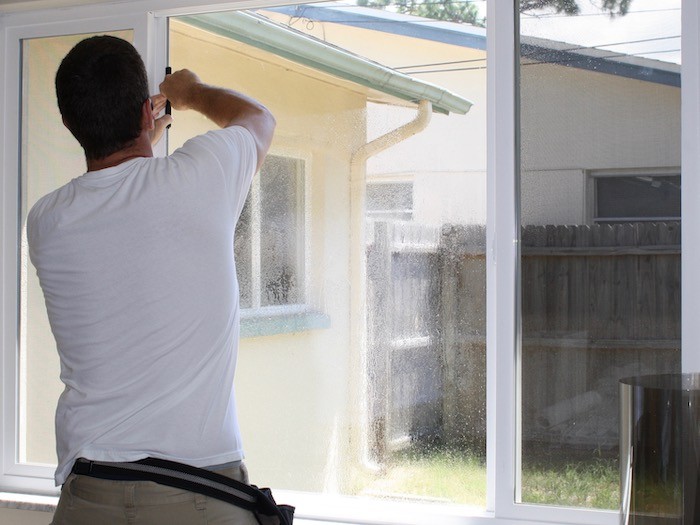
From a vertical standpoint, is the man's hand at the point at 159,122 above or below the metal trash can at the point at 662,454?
above

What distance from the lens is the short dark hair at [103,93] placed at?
5.85 ft

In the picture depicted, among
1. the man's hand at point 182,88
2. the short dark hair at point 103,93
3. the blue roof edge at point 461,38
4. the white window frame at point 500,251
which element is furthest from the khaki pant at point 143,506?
the blue roof edge at point 461,38

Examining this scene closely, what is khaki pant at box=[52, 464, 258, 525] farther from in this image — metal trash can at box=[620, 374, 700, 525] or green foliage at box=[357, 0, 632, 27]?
green foliage at box=[357, 0, 632, 27]

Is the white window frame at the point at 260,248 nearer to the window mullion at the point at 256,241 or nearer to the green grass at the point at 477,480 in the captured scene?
the window mullion at the point at 256,241

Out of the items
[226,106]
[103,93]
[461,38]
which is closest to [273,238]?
[461,38]

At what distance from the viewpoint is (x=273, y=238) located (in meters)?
2.98

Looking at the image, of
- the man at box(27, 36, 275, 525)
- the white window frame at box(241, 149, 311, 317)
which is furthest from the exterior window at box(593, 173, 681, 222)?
the man at box(27, 36, 275, 525)

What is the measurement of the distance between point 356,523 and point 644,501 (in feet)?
3.56

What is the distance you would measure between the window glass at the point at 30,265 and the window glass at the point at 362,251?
581mm

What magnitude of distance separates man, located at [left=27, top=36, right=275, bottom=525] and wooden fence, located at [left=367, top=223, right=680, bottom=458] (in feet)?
3.37

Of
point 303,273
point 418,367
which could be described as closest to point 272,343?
point 303,273

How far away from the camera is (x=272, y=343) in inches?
117

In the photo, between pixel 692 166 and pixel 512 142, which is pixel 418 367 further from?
pixel 692 166

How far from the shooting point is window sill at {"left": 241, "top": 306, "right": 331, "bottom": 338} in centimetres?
290
